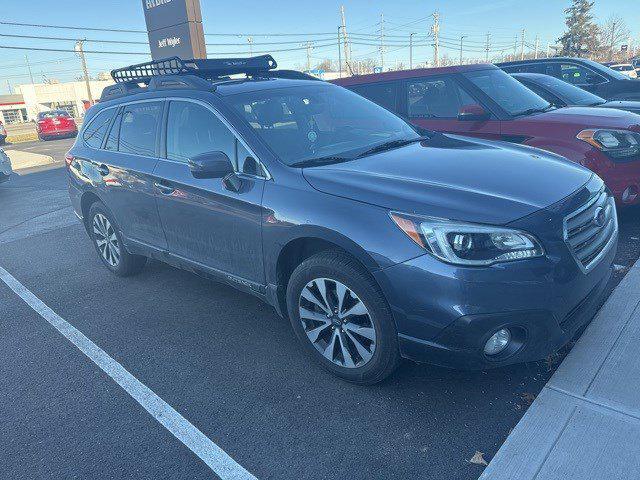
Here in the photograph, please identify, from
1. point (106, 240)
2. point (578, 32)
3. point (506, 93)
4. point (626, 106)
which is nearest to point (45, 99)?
point (578, 32)

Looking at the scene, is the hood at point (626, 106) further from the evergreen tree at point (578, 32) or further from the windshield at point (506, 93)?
the evergreen tree at point (578, 32)

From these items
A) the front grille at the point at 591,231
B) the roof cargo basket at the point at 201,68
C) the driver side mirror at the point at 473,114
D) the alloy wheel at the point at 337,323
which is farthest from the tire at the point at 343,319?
the driver side mirror at the point at 473,114

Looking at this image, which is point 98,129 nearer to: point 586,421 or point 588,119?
point 586,421

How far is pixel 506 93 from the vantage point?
5.88m

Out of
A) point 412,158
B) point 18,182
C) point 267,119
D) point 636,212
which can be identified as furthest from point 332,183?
point 18,182

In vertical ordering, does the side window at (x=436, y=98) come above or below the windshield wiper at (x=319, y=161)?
above

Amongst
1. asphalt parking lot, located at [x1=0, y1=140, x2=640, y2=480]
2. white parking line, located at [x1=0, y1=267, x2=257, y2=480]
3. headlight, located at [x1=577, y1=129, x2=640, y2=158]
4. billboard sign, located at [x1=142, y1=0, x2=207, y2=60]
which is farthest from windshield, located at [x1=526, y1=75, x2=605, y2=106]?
billboard sign, located at [x1=142, y1=0, x2=207, y2=60]

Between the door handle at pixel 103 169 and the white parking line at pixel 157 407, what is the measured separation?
1.33 meters

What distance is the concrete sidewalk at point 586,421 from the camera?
224 cm

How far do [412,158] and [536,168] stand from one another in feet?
2.47

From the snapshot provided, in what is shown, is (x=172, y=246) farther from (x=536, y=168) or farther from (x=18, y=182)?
(x=18, y=182)

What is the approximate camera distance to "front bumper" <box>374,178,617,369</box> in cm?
237

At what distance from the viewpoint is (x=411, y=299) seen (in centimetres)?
251

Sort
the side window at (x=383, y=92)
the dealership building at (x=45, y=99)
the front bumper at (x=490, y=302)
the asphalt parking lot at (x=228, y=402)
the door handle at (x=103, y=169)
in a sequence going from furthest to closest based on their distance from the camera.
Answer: the dealership building at (x=45, y=99)
the side window at (x=383, y=92)
the door handle at (x=103, y=169)
the asphalt parking lot at (x=228, y=402)
the front bumper at (x=490, y=302)
